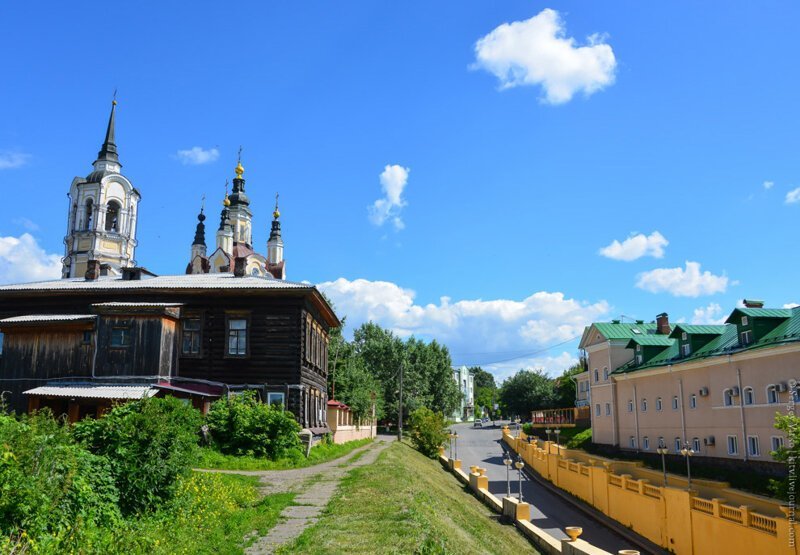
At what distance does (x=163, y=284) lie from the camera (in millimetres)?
30875

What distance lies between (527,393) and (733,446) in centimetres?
5467

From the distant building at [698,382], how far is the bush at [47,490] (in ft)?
81.5

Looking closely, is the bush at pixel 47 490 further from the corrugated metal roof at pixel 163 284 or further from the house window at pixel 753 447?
the house window at pixel 753 447

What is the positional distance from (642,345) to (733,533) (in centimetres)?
2311

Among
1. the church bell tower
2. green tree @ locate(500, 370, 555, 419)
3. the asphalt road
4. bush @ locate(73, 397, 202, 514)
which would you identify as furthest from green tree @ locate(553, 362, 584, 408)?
bush @ locate(73, 397, 202, 514)

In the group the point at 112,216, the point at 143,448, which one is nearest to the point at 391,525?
the point at 143,448

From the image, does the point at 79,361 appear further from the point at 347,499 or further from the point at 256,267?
the point at 256,267

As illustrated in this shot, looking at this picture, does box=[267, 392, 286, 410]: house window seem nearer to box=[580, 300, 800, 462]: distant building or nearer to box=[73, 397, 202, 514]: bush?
box=[73, 397, 202, 514]: bush

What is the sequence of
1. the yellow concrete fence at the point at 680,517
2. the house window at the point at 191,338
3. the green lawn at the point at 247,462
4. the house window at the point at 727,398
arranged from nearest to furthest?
the yellow concrete fence at the point at 680,517, the green lawn at the point at 247,462, the house window at the point at 191,338, the house window at the point at 727,398

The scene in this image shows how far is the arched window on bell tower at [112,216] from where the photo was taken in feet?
201

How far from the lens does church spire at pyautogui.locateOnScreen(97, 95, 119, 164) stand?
63281 millimetres

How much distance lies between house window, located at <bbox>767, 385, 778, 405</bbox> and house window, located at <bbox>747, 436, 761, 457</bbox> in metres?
2.16

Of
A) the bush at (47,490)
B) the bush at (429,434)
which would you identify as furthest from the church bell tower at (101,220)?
the bush at (47,490)

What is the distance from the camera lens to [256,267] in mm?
65750
